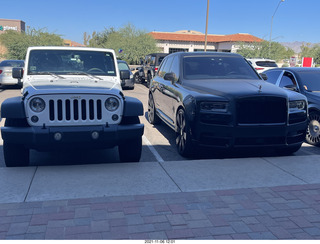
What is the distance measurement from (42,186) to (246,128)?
10.6 feet

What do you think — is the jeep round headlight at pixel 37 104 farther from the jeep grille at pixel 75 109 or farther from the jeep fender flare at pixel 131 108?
the jeep fender flare at pixel 131 108

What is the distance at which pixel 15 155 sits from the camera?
16.9 ft

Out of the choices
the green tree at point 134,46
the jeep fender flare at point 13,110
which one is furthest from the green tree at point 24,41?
the jeep fender flare at point 13,110

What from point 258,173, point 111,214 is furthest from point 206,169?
point 111,214

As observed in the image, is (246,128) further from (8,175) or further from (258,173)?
(8,175)

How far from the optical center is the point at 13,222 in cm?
346

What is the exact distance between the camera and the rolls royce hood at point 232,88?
5707 mm

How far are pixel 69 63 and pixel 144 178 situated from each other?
2.68 m

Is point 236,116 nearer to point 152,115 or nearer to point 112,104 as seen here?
point 112,104

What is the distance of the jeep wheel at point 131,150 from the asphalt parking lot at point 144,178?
0.41 feet

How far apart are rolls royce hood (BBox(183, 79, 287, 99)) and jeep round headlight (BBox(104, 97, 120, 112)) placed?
162 cm

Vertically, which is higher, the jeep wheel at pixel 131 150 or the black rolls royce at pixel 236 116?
the black rolls royce at pixel 236 116

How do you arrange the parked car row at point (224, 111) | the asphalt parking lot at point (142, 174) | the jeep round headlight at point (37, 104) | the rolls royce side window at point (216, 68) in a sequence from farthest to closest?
1. the rolls royce side window at point (216, 68)
2. the parked car row at point (224, 111)
3. the jeep round headlight at point (37, 104)
4. the asphalt parking lot at point (142, 174)

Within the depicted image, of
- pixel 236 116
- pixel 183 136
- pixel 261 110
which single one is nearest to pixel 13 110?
pixel 183 136
